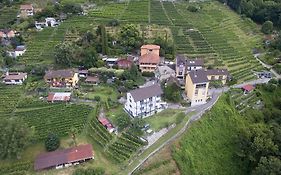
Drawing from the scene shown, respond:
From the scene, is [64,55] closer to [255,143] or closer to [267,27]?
[255,143]

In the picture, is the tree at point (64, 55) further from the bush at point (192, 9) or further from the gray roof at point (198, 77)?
the bush at point (192, 9)

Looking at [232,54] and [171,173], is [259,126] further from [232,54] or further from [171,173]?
[232,54]

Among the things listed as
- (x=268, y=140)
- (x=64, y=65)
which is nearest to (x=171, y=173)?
(x=268, y=140)

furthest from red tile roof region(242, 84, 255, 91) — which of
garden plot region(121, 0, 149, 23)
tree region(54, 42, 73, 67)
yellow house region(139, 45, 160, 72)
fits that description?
tree region(54, 42, 73, 67)

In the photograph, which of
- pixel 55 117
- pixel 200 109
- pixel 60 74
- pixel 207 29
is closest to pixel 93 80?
pixel 60 74

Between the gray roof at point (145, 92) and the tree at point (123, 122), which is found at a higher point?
the gray roof at point (145, 92)

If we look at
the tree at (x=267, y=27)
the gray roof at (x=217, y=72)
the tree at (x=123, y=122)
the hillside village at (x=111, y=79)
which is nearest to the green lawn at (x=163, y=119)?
the hillside village at (x=111, y=79)

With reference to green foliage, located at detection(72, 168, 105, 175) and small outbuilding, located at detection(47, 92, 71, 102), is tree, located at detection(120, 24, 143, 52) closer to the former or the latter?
small outbuilding, located at detection(47, 92, 71, 102)
